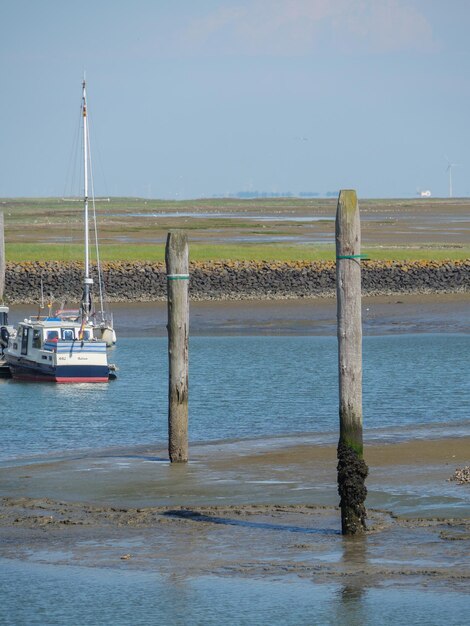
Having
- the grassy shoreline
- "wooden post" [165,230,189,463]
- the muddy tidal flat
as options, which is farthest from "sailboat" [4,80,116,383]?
the grassy shoreline

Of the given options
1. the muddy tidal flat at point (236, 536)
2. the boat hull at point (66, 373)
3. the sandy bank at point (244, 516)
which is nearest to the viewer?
the muddy tidal flat at point (236, 536)

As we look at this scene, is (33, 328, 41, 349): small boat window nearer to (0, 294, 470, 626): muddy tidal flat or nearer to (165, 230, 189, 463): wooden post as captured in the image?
(0, 294, 470, 626): muddy tidal flat

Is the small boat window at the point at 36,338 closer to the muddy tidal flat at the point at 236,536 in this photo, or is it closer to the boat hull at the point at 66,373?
the boat hull at the point at 66,373

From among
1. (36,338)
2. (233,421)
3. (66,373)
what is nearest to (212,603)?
(233,421)

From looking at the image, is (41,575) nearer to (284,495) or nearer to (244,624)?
(244,624)

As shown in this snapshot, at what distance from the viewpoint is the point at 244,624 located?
14406 millimetres

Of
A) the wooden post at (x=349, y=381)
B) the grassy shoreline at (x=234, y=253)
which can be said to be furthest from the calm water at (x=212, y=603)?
the grassy shoreline at (x=234, y=253)

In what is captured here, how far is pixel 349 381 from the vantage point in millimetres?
16828

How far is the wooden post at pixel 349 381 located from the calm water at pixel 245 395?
381 inches

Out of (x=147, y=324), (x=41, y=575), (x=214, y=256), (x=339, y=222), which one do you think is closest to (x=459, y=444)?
(x=339, y=222)

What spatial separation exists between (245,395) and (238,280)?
27112 millimetres

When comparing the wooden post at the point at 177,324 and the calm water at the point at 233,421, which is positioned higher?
the wooden post at the point at 177,324

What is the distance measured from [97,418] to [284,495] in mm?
11879

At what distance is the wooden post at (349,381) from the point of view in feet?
55.3
